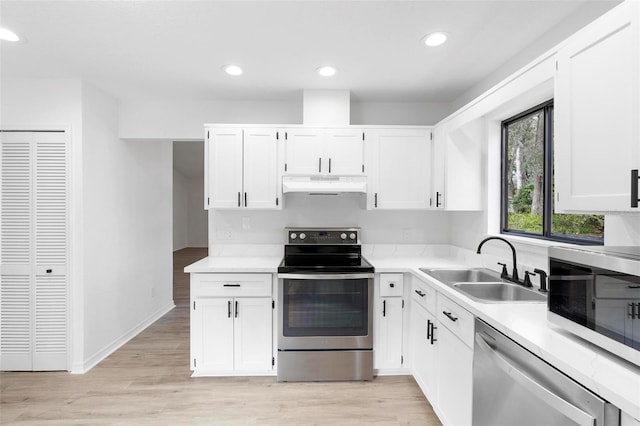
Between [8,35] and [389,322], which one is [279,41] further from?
[389,322]

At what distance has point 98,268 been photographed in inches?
121

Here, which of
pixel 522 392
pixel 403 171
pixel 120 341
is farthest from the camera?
pixel 120 341

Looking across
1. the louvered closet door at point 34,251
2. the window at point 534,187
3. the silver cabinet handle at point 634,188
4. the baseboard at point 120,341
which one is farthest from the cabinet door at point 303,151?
the baseboard at point 120,341

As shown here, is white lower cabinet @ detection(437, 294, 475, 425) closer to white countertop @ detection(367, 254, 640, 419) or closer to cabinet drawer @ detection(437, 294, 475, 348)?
cabinet drawer @ detection(437, 294, 475, 348)

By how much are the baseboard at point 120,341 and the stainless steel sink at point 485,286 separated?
3042 mm

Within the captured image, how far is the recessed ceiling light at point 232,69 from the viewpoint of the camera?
2593 mm

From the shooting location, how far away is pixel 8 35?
2.13 metres

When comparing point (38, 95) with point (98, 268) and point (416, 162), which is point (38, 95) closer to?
point (98, 268)

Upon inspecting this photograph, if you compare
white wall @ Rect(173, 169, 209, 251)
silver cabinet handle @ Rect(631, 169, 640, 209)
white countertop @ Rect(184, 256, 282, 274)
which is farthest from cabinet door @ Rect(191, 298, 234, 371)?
white wall @ Rect(173, 169, 209, 251)

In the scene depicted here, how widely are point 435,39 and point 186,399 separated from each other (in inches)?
122

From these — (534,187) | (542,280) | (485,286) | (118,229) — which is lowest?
(485,286)

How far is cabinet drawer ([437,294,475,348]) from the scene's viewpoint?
173 cm

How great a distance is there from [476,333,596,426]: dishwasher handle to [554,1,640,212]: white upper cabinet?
71 cm

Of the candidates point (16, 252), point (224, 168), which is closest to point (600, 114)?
point (224, 168)
